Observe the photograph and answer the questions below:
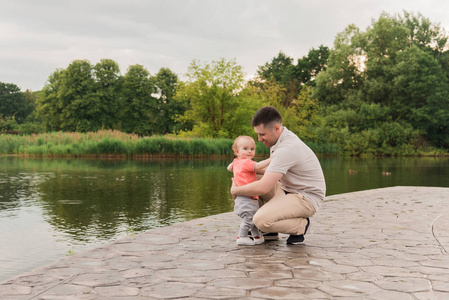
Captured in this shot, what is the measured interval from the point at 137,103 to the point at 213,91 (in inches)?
872

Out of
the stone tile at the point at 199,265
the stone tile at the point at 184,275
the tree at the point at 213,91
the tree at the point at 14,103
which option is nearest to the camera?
the stone tile at the point at 184,275

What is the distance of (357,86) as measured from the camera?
4969cm

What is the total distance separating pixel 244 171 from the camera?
4.69 meters

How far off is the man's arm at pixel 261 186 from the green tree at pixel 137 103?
5303 centimetres

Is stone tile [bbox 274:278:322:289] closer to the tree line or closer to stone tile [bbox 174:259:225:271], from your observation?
stone tile [bbox 174:259:225:271]

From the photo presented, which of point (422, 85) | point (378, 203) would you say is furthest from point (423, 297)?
point (422, 85)

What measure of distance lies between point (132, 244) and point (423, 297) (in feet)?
9.75

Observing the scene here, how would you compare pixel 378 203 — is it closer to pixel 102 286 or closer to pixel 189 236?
pixel 189 236

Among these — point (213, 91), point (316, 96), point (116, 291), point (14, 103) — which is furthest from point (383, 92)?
point (14, 103)

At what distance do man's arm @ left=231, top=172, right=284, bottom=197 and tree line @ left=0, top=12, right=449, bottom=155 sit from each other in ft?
104

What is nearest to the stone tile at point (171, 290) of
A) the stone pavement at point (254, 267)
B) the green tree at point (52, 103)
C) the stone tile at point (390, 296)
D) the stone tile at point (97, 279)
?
the stone pavement at point (254, 267)

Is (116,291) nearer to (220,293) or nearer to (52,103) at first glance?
(220,293)

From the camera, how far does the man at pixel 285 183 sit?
4.39 metres

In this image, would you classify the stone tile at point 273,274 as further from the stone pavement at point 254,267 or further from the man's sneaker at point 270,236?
the man's sneaker at point 270,236
